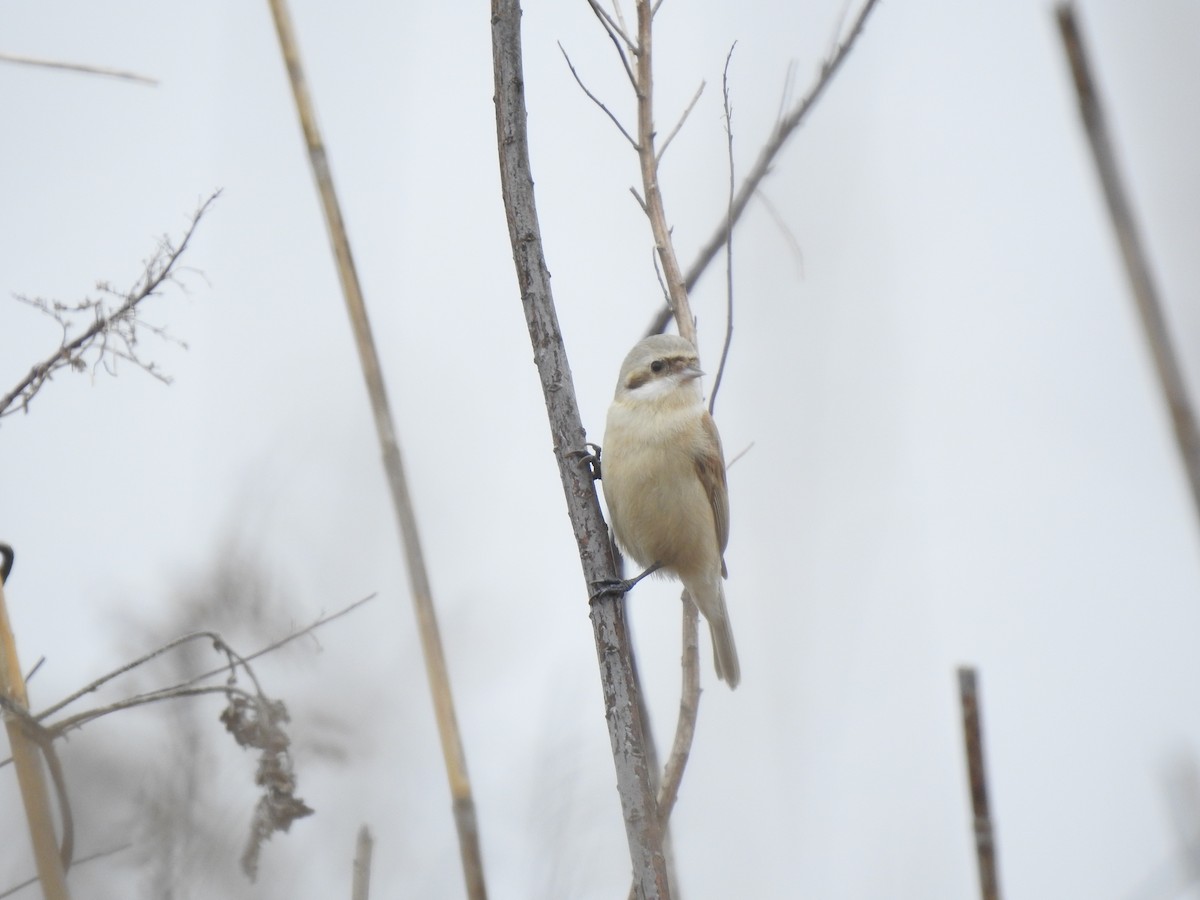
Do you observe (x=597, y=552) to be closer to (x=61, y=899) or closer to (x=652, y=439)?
(x=61, y=899)

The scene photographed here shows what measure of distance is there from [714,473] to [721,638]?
70 cm

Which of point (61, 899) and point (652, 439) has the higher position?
point (652, 439)

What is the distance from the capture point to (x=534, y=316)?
6.86 ft

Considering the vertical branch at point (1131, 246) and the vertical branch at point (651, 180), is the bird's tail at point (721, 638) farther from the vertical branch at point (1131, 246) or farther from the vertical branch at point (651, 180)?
the vertical branch at point (1131, 246)

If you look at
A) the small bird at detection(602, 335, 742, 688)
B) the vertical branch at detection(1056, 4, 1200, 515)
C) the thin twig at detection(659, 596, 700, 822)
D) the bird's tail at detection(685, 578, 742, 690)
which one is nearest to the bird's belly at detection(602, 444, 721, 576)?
the small bird at detection(602, 335, 742, 688)

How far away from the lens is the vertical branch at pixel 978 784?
1749 mm

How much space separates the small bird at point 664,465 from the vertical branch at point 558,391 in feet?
5.54

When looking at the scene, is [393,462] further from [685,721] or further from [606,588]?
[685,721]

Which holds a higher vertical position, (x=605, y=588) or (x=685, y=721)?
(x=605, y=588)

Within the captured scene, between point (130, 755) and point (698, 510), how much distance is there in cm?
213

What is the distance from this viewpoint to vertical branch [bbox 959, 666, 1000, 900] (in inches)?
68.9

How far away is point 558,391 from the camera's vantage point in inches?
82.7

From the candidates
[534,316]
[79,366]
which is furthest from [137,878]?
[534,316]

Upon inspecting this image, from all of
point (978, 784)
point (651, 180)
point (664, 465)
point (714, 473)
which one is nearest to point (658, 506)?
point (664, 465)
